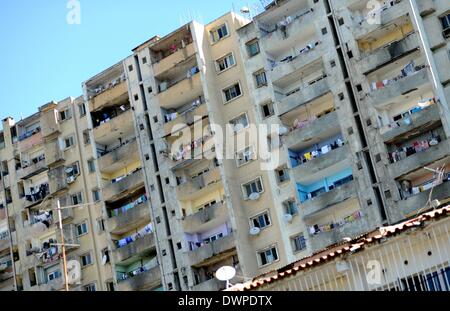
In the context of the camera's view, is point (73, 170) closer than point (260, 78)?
No

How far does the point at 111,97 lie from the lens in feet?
231

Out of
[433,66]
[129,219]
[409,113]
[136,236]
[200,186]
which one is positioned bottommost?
[136,236]

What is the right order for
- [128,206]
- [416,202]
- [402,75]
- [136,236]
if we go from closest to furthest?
[416,202]
[402,75]
[136,236]
[128,206]

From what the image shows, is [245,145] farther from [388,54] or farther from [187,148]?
[388,54]

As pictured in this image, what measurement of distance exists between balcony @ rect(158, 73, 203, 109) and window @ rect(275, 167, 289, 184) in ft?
30.9

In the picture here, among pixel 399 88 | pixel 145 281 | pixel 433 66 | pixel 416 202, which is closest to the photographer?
pixel 416 202

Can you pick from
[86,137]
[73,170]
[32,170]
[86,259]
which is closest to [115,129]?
[86,137]

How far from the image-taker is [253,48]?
6381cm

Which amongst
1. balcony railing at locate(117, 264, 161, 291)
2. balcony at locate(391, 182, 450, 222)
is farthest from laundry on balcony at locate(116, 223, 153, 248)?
balcony at locate(391, 182, 450, 222)

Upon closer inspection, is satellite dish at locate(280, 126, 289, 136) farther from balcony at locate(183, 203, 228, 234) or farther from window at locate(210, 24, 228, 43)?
window at locate(210, 24, 228, 43)

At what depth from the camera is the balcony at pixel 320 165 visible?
186ft

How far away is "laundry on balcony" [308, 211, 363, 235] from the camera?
55156 millimetres

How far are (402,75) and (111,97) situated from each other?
24425 mm

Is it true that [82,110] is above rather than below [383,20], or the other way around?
above
